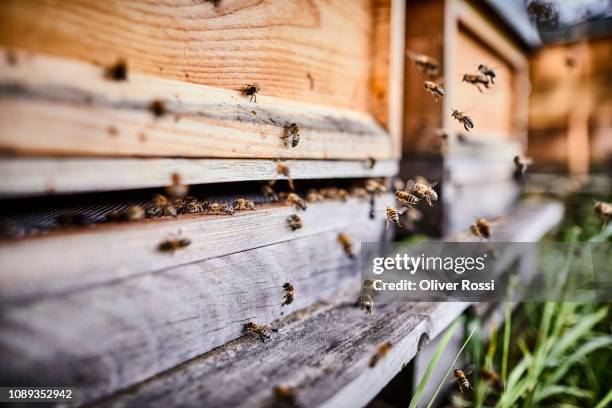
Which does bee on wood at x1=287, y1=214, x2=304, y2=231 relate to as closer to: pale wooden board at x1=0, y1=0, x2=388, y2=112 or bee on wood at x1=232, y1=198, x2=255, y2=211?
bee on wood at x1=232, y1=198, x2=255, y2=211

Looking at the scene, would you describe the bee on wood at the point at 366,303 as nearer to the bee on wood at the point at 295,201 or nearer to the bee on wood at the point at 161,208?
the bee on wood at the point at 295,201

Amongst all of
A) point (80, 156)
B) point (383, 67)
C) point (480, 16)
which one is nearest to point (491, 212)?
point (480, 16)

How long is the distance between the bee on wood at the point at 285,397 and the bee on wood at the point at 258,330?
35 cm

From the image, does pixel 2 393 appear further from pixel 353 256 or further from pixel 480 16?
pixel 480 16

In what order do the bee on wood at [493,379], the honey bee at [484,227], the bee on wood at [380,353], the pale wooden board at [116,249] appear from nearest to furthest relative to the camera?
1. the pale wooden board at [116,249]
2. the bee on wood at [380,353]
3. the bee on wood at [493,379]
4. the honey bee at [484,227]

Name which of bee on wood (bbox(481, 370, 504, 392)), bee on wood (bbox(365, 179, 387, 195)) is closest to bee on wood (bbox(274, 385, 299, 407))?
bee on wood (bbox(365, 179, 387, 195))

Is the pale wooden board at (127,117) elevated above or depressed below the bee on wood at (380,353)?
above

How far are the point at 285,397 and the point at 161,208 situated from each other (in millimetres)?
603

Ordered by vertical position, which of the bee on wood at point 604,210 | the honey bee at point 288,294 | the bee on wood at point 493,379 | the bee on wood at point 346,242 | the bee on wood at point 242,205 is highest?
the bee on wood at point 242,205

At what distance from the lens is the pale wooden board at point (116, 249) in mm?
757

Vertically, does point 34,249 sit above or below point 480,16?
below

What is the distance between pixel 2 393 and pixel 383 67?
191 centimetres

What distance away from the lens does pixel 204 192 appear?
1449mm

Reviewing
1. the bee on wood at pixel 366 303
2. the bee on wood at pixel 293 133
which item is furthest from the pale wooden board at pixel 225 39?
the bee on wood at pixel 366 303
